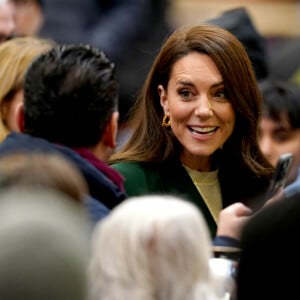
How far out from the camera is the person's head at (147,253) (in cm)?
475

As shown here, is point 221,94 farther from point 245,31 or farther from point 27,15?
point 27,15

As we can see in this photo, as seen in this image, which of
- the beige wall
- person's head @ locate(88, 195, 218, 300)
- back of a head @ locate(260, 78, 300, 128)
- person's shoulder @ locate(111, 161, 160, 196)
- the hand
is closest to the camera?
person's head @ locate(88, 195, 218, 300)

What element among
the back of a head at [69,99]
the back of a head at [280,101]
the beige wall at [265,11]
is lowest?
the beige wall at [265,11]

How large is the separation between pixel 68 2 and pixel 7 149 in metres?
4.37

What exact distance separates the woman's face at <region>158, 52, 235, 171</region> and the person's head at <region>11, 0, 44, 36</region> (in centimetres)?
326

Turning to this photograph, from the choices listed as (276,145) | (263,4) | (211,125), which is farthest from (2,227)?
(263,4)

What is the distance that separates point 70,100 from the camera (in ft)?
18.6

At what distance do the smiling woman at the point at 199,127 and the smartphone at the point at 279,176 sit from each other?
0.21 m

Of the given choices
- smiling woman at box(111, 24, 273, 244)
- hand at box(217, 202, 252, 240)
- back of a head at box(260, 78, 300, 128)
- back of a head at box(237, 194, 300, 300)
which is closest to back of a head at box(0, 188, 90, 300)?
back of a head at box(237, 194, 300, 300)

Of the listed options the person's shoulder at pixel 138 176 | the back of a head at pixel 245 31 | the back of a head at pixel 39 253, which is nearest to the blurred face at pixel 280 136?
the back of a head at pixel 245 31

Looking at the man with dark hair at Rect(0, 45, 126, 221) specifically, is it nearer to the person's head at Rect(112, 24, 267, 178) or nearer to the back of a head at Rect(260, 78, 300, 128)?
the person's head at Rect(112, 24, 267, 178)

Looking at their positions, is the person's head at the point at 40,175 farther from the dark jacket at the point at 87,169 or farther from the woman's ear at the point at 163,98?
the woman's ear at the point at 163,98

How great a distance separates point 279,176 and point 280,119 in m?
2.35

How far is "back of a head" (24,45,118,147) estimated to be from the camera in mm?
5664
